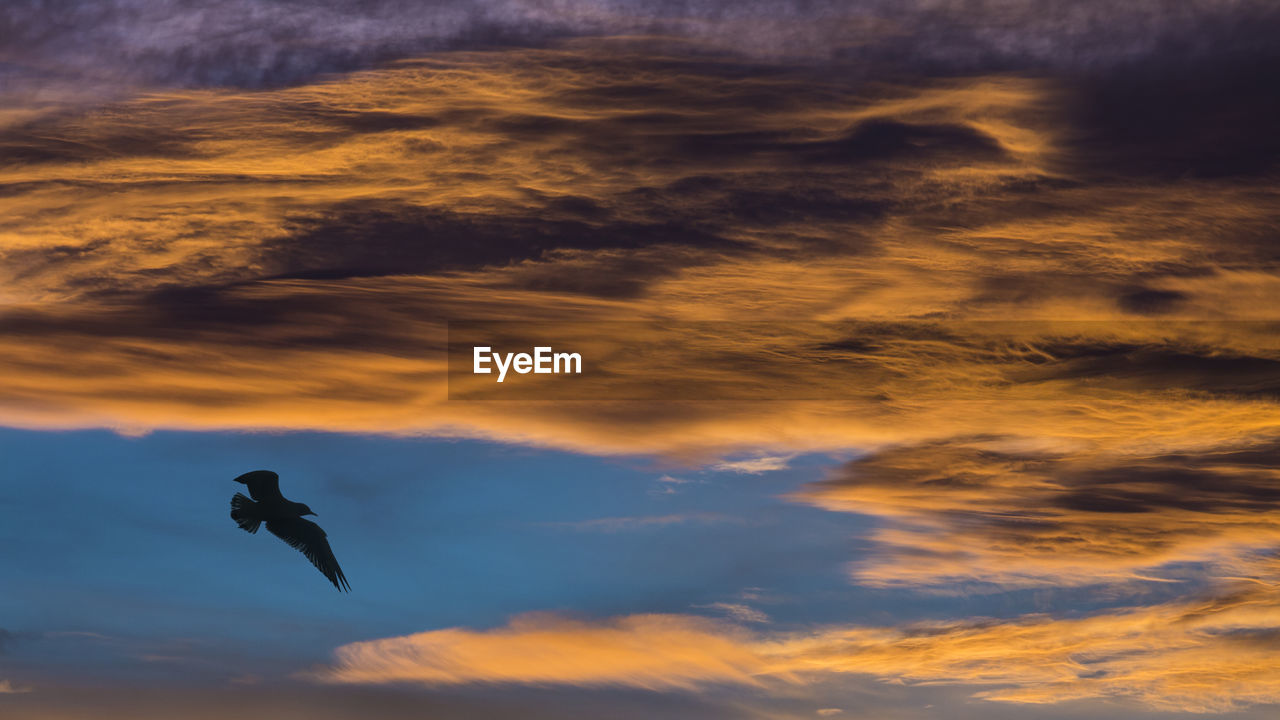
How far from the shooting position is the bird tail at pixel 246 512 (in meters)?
37.8

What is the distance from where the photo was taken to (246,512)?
1494 inches

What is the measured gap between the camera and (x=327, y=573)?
3784 centimetres

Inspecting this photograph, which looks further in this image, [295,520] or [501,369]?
[501,369]

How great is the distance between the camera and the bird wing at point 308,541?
37.9m

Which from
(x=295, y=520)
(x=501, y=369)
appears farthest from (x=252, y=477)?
(x=501, y=369)

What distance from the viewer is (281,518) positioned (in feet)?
125

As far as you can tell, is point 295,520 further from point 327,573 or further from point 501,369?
point 501,369

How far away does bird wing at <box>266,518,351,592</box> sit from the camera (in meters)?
37.9

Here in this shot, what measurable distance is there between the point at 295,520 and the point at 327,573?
4.46 ft

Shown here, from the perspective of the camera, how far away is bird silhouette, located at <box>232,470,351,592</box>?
3794 centimetres

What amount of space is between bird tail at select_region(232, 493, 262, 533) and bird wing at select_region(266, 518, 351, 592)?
28 centimetres

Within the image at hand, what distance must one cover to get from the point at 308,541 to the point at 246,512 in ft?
4.71

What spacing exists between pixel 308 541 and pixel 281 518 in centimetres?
75

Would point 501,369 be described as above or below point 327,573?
above
